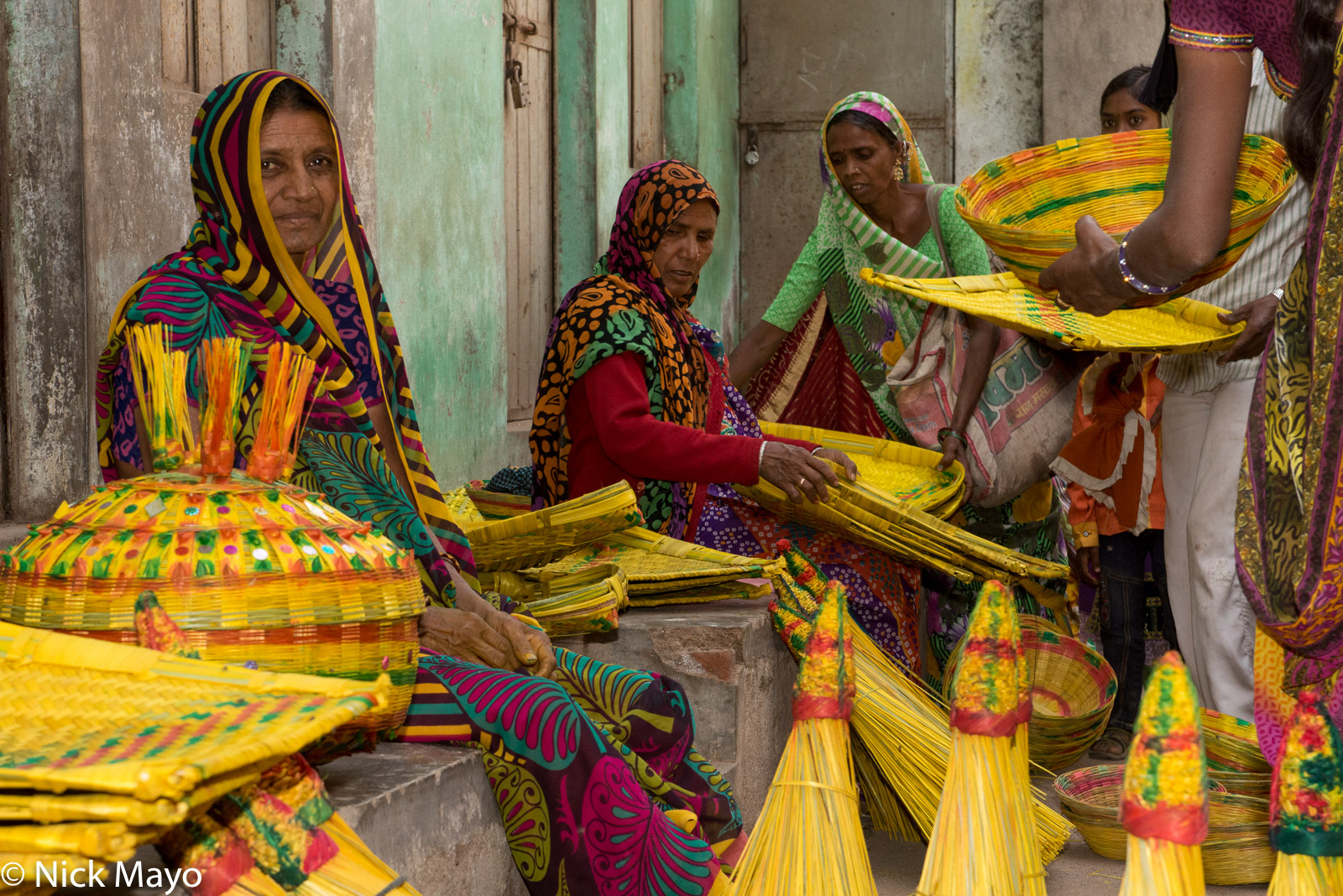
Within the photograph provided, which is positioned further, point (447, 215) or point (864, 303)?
point (447, 215)

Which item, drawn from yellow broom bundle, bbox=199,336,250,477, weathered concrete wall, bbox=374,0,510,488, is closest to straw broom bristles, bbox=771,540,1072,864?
yellow broom bundle, bbox=199,336,250,477

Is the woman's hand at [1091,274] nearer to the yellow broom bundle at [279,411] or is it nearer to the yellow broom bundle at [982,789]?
the yellow broom bundle at [982,789]

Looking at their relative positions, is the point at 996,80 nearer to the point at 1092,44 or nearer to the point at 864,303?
the point at 1092,44

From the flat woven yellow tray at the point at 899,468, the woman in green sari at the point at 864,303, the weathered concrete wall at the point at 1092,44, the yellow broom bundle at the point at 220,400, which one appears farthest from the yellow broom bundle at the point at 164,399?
the weathered concrete wall at the point at 1092,44

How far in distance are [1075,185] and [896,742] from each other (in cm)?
117

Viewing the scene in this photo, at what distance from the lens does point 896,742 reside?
2.69 m

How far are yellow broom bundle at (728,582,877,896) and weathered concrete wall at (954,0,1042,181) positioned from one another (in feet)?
23.8

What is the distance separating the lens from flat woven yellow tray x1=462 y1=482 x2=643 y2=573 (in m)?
2.83

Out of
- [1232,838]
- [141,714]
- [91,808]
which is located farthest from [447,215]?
[91,808]

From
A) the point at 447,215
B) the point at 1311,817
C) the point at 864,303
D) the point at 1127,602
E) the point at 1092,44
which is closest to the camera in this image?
the point at 1311,817

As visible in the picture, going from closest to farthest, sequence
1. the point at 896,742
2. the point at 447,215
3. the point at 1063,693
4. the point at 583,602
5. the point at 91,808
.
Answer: the point at 91,808
the point at 583,602
the point at 896,742
the point at 1063,693
the point at 447,215

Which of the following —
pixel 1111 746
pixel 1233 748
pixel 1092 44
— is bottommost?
pixel 1111 746

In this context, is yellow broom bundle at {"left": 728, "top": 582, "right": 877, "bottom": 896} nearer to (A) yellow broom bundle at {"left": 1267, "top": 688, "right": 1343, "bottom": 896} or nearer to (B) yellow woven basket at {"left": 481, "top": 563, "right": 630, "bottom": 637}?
(A) yellow broom bundle at {"left": 1267, "top": 688, "right": 1343, "bottom": 896}

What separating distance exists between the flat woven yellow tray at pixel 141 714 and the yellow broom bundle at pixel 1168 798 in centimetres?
55
